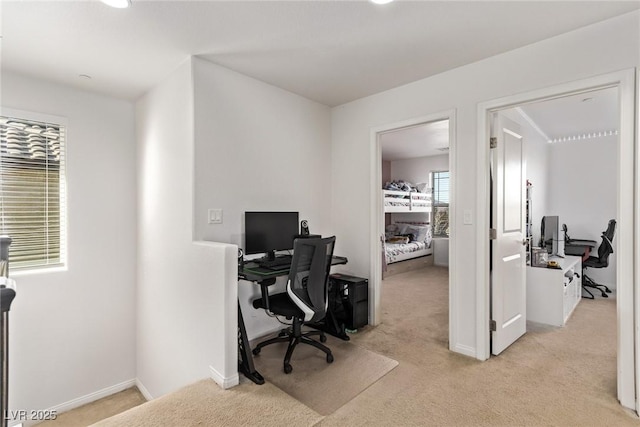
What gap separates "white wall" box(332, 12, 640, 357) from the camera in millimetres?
2133

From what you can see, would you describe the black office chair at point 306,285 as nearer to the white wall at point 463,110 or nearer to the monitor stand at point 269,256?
the monitor stand at point 269,256

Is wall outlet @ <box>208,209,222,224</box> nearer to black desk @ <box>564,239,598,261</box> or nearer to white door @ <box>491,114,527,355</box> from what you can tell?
white door @ <box>491,114,527,355</box>

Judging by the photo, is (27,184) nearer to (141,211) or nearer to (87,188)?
(87,188)

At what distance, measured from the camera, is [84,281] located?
10.6 feet

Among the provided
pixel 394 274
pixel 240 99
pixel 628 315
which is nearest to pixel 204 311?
pixel 240 99

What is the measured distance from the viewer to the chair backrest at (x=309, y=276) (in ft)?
8.05

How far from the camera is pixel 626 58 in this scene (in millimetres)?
2023

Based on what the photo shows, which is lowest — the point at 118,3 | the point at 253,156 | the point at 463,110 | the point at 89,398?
the point at 89,398

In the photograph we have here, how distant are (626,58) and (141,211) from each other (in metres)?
4.22

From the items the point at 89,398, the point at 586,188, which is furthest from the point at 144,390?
the point at 586,188

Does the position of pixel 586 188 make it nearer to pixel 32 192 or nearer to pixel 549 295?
pixel 549 295

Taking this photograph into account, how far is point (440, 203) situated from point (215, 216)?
20.1 feet

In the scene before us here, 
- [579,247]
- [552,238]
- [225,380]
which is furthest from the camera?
[579,247]

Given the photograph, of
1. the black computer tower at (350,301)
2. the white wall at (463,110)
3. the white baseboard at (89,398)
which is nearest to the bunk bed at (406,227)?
the white wall at (463,110)
